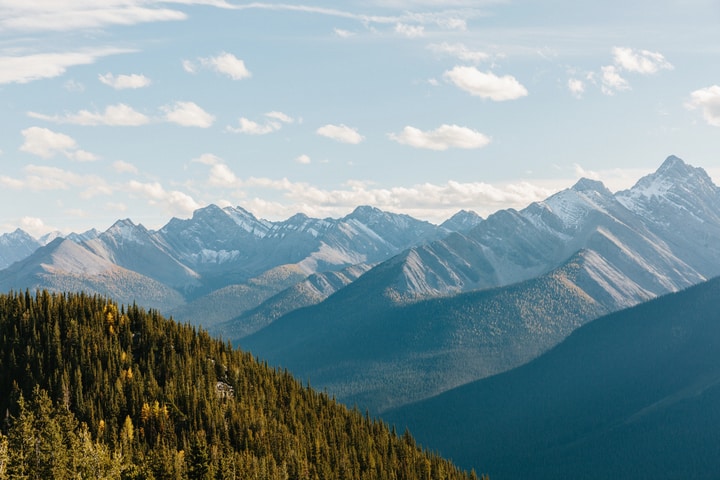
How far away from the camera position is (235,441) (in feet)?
597

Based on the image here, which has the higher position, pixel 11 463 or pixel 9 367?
pixel 11 463

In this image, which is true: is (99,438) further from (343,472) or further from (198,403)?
Answer: (343,472)

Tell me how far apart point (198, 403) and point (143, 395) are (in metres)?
12.7

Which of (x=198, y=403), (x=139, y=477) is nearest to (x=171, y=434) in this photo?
(x=198, y=403)

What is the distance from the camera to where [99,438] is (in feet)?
532

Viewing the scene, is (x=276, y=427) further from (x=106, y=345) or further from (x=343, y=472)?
(x=106, y=345)

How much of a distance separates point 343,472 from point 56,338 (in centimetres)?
7725

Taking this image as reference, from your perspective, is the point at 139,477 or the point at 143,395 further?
the point at 143,395

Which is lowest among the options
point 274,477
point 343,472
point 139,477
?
point 343,472

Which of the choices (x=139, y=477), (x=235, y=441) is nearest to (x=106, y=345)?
(x=235, y=441)

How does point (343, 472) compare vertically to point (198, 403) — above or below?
below

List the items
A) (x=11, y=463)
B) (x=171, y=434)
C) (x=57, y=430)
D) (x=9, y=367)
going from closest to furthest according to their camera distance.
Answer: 1. (x=11, y=463)
2. (x=57, y=430)
3. (x=171, y=434)
4. (x=9, y=367)

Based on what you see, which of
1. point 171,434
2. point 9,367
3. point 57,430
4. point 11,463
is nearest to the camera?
point 11,463

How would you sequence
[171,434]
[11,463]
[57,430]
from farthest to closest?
[171,434] < [57,430] < [11,463]
